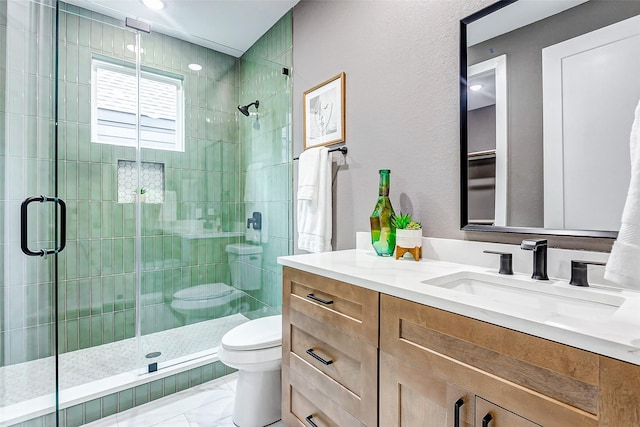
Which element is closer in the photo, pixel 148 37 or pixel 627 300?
pixel 627 300

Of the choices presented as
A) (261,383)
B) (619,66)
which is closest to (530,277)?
(619,66)

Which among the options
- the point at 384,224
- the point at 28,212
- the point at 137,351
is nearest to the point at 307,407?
the point at 384,224

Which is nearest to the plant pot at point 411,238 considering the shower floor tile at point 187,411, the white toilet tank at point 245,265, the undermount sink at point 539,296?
the undermount sink at point 539,296

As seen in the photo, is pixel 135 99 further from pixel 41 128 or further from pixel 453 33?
pixel 453 33

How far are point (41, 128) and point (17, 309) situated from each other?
732 mm

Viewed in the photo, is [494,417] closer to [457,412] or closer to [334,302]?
[457,412]

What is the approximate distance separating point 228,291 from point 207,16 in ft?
7.18

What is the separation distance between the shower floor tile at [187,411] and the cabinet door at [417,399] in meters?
1.01

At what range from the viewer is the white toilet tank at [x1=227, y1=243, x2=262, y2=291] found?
264 centimetres

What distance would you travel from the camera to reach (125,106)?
234 centimetres

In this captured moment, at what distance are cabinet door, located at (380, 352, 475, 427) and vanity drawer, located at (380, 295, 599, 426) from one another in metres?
0.03

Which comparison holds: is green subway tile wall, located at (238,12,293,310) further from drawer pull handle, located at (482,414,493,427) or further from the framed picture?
drawer pull handle, located at (482,414,493,427)

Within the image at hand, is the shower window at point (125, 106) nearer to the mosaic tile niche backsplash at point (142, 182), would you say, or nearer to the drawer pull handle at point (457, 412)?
the mosaic tile niche backsplash at point (142, 182)

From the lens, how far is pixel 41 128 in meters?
1.30
